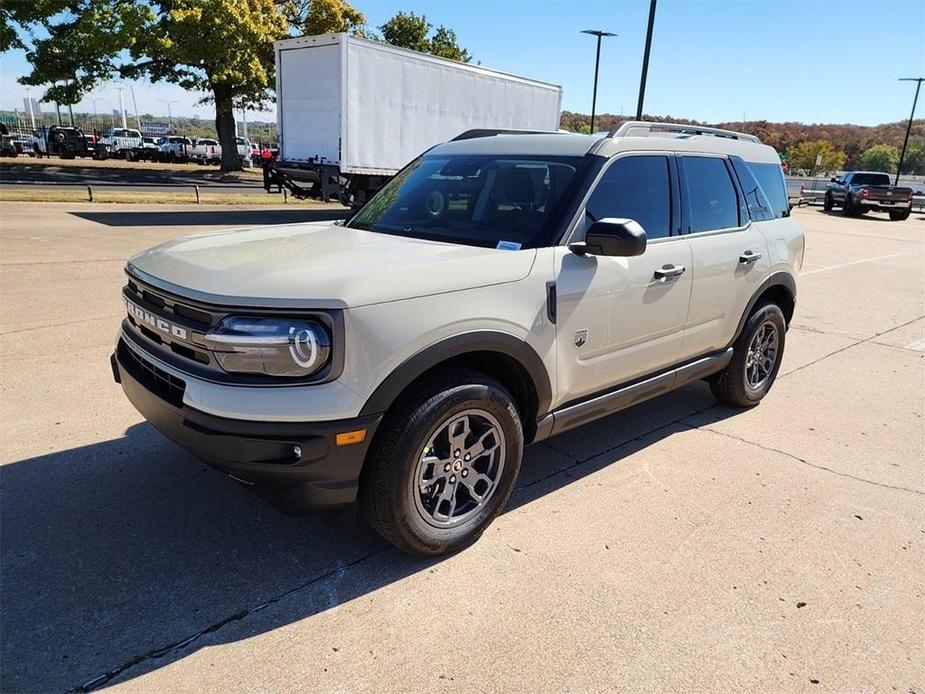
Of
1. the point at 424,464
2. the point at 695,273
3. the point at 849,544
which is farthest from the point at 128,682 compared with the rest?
the point at 695,273

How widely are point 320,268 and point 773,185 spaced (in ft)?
13.1

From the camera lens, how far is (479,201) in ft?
12.2

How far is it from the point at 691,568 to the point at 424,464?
132 cm

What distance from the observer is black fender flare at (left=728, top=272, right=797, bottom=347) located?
472cm

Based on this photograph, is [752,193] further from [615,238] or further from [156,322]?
[156,322]

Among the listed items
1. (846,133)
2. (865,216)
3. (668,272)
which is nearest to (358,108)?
(668,272)

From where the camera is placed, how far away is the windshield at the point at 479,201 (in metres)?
3.46

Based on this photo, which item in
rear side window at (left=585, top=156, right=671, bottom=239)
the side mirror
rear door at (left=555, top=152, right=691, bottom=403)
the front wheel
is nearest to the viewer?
the side mirror

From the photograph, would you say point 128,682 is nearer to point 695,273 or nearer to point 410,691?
point 410,691

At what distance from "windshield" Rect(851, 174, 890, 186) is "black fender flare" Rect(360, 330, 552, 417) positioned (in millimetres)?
31769

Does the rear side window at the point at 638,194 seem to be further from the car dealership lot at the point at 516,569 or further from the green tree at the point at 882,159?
the green tree at the point at 882,159

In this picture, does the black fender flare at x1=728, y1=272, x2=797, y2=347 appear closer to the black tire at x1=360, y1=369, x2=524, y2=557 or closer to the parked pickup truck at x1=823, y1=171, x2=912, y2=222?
the black tire at x1=360, y1=369, x2=524, y2=557

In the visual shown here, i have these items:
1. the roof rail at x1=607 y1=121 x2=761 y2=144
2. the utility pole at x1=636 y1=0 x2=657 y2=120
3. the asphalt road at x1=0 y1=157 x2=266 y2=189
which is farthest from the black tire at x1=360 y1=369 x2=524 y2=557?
the asphalt road at x1=0 y1=157 x2=266 y2=189

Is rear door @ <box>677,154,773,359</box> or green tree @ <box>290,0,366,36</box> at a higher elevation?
green tree @ <box>290,0,366,36</box>
